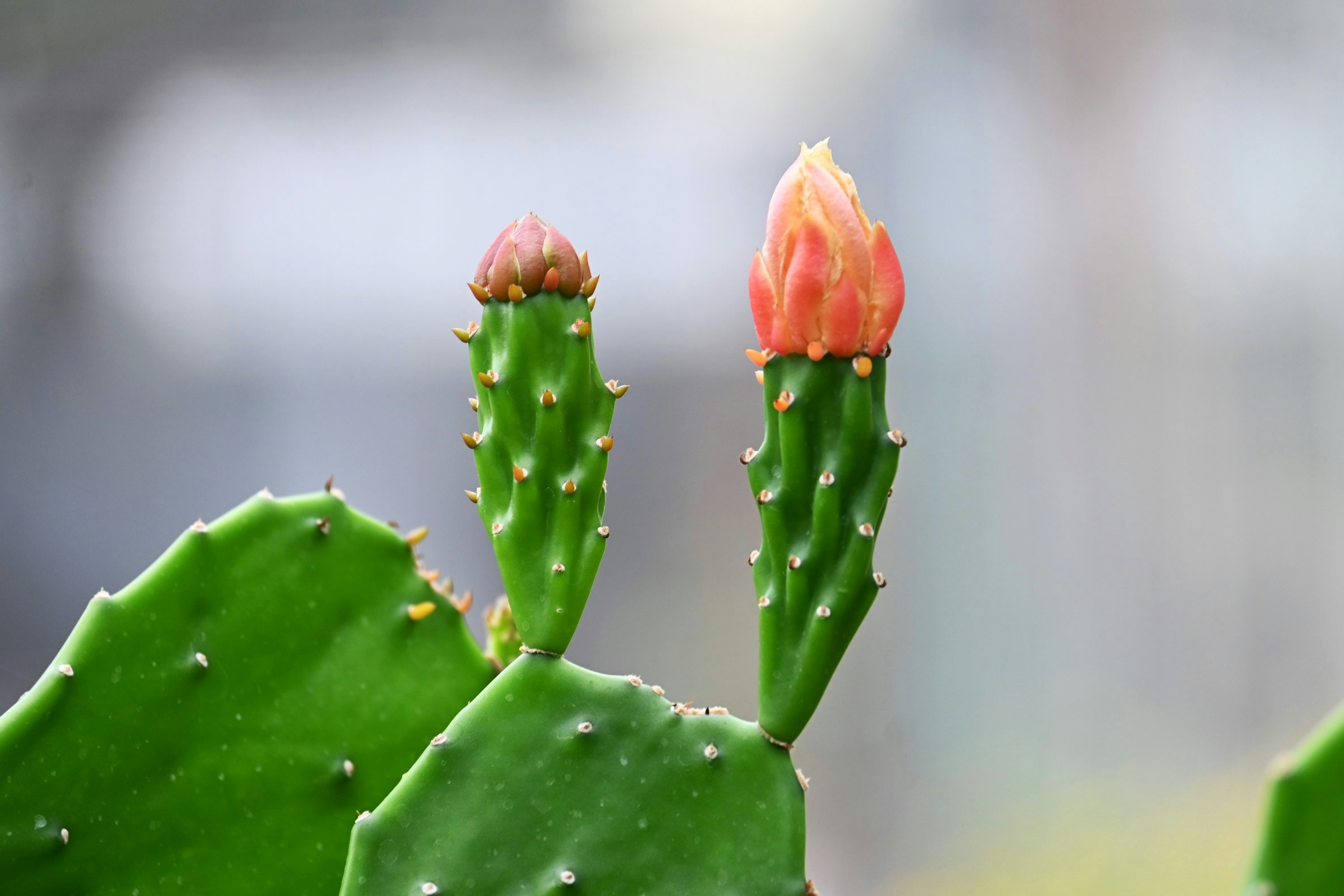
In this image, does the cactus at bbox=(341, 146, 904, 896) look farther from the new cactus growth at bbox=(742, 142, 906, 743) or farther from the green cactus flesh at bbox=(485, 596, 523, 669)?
the green cactus flesh at bbox=(485, 596, 523, 669)

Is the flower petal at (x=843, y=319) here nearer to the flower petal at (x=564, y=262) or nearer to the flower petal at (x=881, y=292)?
the flower petal at (x=881, y=292)

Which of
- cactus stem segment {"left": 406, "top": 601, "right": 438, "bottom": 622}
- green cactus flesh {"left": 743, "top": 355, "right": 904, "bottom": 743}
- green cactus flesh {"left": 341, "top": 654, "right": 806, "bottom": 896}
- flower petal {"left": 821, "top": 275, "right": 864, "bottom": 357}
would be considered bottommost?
green cactus flesh {"left": 341, "top": 654, "right": 806, "bottom": 896}

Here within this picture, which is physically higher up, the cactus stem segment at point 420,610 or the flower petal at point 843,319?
the flower petal at point 843,319

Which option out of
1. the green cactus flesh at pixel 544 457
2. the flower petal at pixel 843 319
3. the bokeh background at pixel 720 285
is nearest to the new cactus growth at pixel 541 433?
the green cactus flesh at pixel 544 457

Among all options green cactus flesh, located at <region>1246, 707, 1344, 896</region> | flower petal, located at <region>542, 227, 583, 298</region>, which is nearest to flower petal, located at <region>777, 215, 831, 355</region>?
flower petal, located at <region>542, 227, 583, 298</region>

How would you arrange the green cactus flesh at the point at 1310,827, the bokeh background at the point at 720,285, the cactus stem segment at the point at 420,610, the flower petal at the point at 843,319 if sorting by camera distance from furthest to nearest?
the bokeh background at the point at 720,285 < the cactus stem segment at the point at 420,610 < the flower petal at the point at 843,319 < the green cactus flesh at the point at 1310,827

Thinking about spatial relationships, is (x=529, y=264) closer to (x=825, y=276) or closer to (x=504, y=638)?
(x=825, y=276)

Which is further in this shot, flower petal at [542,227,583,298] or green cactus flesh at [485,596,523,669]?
green cactus flesh at [485,596,523,669]

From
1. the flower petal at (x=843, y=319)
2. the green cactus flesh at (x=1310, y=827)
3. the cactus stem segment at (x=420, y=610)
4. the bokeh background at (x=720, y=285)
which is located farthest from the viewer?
the bokeh background at (x=720, y=285)

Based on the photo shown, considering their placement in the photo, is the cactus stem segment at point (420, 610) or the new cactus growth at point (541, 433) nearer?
the new cactus growth at point (541, 433)
